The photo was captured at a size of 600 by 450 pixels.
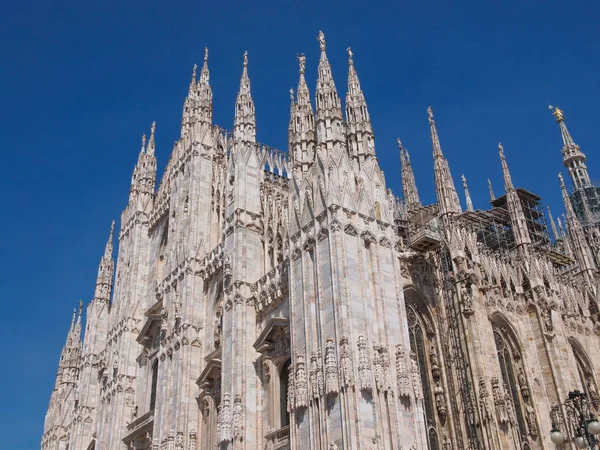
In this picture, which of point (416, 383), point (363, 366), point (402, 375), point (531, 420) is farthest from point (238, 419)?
point (531, 420)

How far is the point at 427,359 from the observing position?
30031 mm

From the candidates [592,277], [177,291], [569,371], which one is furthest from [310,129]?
[592,277]

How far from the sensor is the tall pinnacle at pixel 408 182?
44.2 metres

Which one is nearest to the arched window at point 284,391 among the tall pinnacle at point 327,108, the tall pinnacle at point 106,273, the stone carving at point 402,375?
the stone carving at point 402,375

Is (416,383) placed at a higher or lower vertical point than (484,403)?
lower

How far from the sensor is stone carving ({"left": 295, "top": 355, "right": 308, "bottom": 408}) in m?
22.1

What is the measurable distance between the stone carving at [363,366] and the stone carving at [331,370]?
0.73 metres

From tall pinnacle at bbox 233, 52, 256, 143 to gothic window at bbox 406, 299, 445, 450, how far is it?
1181cm

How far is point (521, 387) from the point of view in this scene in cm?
3125

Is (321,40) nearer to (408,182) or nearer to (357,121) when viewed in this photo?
(357,121)

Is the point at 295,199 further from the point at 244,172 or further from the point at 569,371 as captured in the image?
the point at 569,371

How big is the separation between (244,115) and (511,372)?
18063 millimetres

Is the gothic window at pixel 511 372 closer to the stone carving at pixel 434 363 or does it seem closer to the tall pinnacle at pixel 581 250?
the stone carving at pixel 434 363

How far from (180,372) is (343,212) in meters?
12.0
